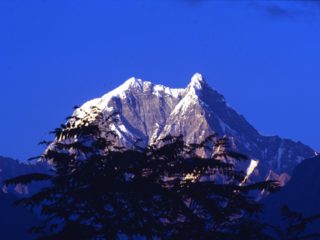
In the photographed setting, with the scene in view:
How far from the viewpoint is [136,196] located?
30.2 metres

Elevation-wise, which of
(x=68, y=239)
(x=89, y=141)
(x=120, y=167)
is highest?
(x=89, y=141)

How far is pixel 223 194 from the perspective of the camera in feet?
103

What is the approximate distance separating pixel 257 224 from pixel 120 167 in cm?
462

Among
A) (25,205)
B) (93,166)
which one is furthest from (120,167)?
(25,205)

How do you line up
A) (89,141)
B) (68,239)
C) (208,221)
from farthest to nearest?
(89,141) → (208,221) → (68,239)

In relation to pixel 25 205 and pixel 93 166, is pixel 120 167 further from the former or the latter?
pixel 25 205

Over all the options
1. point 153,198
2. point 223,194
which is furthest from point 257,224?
point 153,198

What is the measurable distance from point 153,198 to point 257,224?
3329mm

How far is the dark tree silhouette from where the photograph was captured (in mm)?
30344

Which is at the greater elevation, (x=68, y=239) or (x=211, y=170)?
(x=211, y=170)

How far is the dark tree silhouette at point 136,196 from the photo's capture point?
3034cm

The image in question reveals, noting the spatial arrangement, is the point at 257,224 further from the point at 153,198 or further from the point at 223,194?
the point at 153,198

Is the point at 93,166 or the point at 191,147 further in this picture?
the point at 191,147

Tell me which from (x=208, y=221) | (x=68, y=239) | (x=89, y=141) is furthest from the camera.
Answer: (x=89, y=141)
